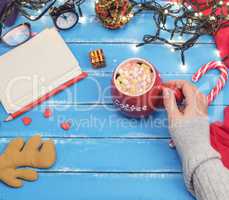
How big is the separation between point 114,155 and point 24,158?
0.72 feet

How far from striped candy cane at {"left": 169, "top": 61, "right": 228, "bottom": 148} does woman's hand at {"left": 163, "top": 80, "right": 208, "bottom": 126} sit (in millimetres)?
62

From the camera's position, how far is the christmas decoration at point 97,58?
0.99 meters

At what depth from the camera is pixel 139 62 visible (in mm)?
917

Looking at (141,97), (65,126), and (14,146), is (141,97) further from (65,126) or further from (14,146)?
(14,146)

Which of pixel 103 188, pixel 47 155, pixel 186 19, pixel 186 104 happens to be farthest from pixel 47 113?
pixel 186 19

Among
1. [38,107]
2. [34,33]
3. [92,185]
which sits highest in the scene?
[34,33]

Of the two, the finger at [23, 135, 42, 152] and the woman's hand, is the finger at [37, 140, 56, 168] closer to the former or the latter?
the finger at [23, 135, 42, 152]

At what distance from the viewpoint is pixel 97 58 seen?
0.99 m

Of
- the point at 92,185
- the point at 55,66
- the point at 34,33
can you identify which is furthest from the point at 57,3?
the point at 92,185

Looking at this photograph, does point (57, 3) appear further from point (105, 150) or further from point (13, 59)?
point (105, 150)

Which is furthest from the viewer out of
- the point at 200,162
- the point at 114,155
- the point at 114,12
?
the point at 114,12

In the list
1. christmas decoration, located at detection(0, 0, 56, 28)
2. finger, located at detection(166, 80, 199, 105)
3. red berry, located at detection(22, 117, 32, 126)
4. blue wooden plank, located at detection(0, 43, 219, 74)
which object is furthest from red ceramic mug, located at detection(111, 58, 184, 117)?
christmas decoration, located at detection(0, 0, 56, 28)

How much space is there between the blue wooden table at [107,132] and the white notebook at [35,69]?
35 millimetres

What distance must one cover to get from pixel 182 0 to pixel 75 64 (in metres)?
0.35
